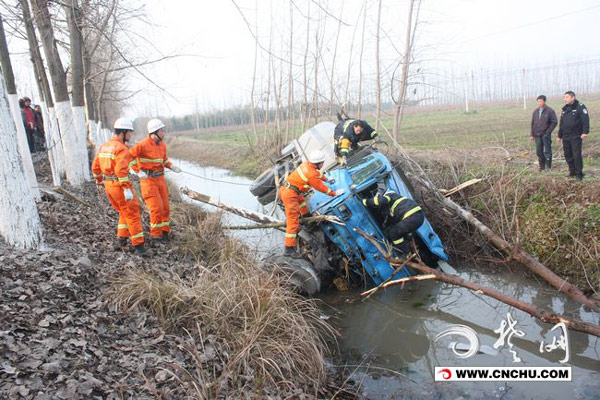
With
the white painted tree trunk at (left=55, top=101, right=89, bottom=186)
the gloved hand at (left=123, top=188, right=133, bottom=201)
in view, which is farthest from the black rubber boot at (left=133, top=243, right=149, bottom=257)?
the white painted tree trunk at (left=55, top=101, right=89, bottom=186)

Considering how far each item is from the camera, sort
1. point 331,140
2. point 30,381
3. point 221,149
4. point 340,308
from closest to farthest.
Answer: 1. point 30,381
2. point 340,308
3. point 331,140
4. point 221,149

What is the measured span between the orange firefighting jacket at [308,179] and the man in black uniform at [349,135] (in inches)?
60.5

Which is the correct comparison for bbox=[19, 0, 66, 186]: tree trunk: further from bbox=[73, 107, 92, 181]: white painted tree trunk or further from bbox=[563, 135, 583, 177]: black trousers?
bbox=[563, 135, 583, 177]: black trousers

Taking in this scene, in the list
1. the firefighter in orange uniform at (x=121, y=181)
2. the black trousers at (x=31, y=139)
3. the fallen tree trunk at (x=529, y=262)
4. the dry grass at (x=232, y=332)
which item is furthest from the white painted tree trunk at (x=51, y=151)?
the fallen tree trunk at (x=529, y=262)

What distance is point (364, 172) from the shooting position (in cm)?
687

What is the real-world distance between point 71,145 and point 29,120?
4930 mm

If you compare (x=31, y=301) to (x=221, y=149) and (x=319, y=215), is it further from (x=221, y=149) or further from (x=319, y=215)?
(x=221, y=149)

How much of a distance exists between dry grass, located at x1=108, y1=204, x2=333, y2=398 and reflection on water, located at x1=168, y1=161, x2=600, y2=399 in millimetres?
646

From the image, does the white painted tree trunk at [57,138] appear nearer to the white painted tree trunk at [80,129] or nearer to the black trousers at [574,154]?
the white painted tree trunk at [80,129]

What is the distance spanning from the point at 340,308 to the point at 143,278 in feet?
9.72

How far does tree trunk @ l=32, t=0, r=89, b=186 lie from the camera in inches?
369

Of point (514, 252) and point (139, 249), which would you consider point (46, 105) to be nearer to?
point (139, 249)

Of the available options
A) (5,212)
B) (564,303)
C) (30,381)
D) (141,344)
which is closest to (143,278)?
(141,344)

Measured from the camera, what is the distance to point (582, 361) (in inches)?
190
